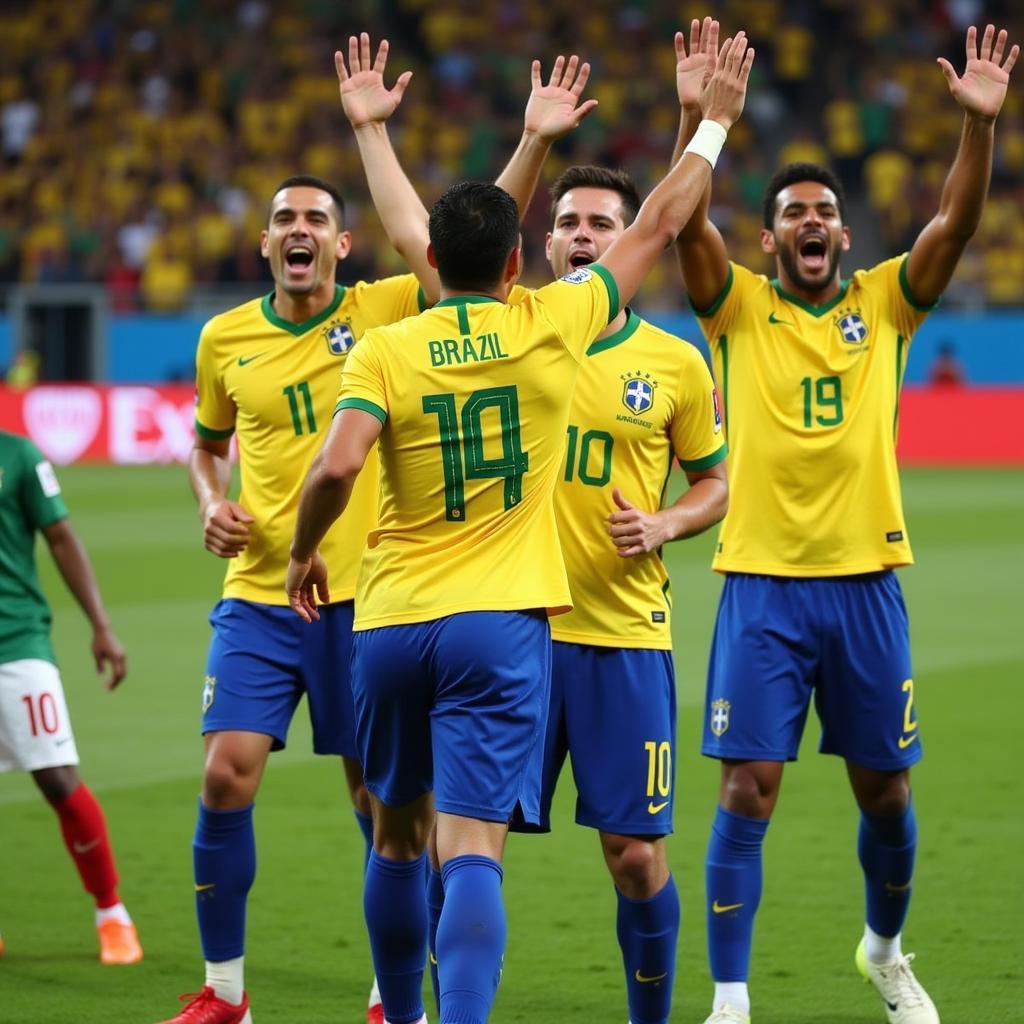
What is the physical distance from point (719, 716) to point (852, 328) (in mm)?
1270

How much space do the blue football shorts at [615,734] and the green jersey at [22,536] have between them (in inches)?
81.9

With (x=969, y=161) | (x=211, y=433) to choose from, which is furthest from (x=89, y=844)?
(x=969, y=161)

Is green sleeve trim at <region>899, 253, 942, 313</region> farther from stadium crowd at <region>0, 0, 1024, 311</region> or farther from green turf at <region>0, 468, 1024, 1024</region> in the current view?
stadium crowd at <region>0, 0, 1024, 311</region>

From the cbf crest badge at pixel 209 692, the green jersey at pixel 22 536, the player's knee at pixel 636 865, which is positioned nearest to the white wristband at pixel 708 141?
the player's knee at pixel 636 865

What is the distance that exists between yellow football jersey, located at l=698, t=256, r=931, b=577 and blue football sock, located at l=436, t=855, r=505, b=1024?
1823 mm

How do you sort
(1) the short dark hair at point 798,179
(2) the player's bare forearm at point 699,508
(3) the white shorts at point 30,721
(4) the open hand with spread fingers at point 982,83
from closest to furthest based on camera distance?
(2) the player's bare forearm at point 699,508
(4) the open hand with spread fingers at point 982,83
(1) the short dark hair at point 798,179
(3) the white shorts at point 30,721

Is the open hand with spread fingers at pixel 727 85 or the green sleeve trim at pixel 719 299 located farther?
the green sleeve trim at pixel 719 299

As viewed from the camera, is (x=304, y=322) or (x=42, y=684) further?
(x=42, y=684)

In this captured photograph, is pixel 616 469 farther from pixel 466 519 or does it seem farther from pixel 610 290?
pixel 466 519

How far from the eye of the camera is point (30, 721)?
6.21 metres

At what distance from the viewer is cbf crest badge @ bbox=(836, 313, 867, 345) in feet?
19.2

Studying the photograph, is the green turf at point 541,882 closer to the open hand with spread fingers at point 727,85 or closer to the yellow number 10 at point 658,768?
the yellow number 10 at point 658,768

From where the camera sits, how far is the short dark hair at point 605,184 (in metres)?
5.38

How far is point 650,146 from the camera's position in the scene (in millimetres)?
31625
